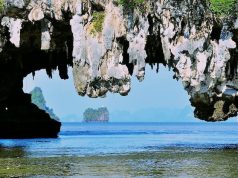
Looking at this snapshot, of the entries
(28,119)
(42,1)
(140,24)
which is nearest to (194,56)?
(140,24)

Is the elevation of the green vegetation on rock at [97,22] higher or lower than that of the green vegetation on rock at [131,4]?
lower

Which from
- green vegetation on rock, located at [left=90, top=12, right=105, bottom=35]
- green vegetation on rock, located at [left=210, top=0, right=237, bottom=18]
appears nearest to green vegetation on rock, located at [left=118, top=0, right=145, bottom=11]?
green vegetation on rock, located at [left=90, top=12, right=105, bottom=35]

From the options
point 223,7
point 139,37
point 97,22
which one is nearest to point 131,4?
point 139,37

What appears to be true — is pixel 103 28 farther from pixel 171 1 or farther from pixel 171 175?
pixel 171 175

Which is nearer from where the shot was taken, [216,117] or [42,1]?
[42,1]

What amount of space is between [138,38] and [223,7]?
13.1ft

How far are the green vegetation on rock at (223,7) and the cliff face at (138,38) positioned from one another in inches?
5.7

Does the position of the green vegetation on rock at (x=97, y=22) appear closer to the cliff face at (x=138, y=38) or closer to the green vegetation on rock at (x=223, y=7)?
the cliff face at (x=138, y=38)

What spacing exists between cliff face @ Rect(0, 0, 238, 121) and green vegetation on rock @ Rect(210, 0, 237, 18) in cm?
14

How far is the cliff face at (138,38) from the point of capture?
99.6ft

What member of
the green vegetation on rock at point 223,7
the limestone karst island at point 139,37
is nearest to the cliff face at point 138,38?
the limestone karst island at point 139,37

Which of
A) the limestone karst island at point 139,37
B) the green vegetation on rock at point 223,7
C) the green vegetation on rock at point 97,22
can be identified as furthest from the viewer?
the green vegetation on rock at point 97,22

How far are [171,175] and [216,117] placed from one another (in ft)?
49.2

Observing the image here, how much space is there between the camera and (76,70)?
31.1 m
